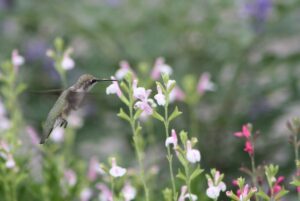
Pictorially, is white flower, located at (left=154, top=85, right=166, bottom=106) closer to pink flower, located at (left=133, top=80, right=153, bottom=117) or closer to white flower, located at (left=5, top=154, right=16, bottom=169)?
pink flower, located at (left=133, top=80, right=153, bottom=117)

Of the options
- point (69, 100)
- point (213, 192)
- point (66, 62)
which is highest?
point (66, 62)

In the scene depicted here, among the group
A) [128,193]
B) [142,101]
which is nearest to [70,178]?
[128,193]

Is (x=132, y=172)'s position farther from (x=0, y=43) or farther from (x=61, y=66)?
(x=0, y=43)

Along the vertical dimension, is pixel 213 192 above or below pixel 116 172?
below

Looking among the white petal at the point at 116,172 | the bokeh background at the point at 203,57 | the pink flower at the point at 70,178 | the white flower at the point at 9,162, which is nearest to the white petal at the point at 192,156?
the white petal at the point at 116,172

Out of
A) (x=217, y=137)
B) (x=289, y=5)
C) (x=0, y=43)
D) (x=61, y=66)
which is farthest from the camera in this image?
(x=0, y=43)

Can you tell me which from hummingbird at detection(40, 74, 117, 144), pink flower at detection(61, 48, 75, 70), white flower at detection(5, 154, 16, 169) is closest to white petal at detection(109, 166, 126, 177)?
hummingbird at detection(40, 74, 117, 144)

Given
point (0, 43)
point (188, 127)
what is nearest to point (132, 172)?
point (188, 127)

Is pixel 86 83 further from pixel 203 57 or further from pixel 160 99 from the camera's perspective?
pixel 203 57
